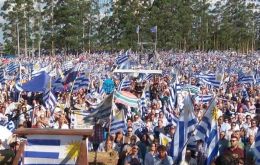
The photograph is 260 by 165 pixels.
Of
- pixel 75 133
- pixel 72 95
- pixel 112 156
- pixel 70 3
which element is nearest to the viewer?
pixel 75 133

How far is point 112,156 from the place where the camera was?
486 inches

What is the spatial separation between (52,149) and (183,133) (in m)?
3.82

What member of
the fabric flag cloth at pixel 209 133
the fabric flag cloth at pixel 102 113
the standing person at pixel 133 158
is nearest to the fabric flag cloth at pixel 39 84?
the fabric flag cloth at pixel 102 113

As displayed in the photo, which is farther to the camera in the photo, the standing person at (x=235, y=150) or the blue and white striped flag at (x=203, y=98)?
the blue and white striped flag at (x=203, y=98)

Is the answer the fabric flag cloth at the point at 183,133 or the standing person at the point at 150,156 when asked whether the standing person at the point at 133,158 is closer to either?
the standing person at the point at 150,156

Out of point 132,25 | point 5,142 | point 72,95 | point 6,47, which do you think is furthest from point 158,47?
point 5,142

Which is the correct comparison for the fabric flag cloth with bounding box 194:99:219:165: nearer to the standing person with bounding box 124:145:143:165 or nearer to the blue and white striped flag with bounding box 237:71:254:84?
the standing person with bounding box 124:145:143:165

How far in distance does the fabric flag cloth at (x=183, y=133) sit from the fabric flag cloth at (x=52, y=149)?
365 cm

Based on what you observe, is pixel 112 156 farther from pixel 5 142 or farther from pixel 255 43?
pixel 255 43

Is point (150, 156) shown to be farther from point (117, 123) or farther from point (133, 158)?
point (117, 123)

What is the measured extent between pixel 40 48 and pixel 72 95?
5858 cm

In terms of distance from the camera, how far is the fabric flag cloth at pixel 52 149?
5895 mm

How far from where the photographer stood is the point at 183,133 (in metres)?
9.44

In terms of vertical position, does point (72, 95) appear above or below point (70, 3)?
below
